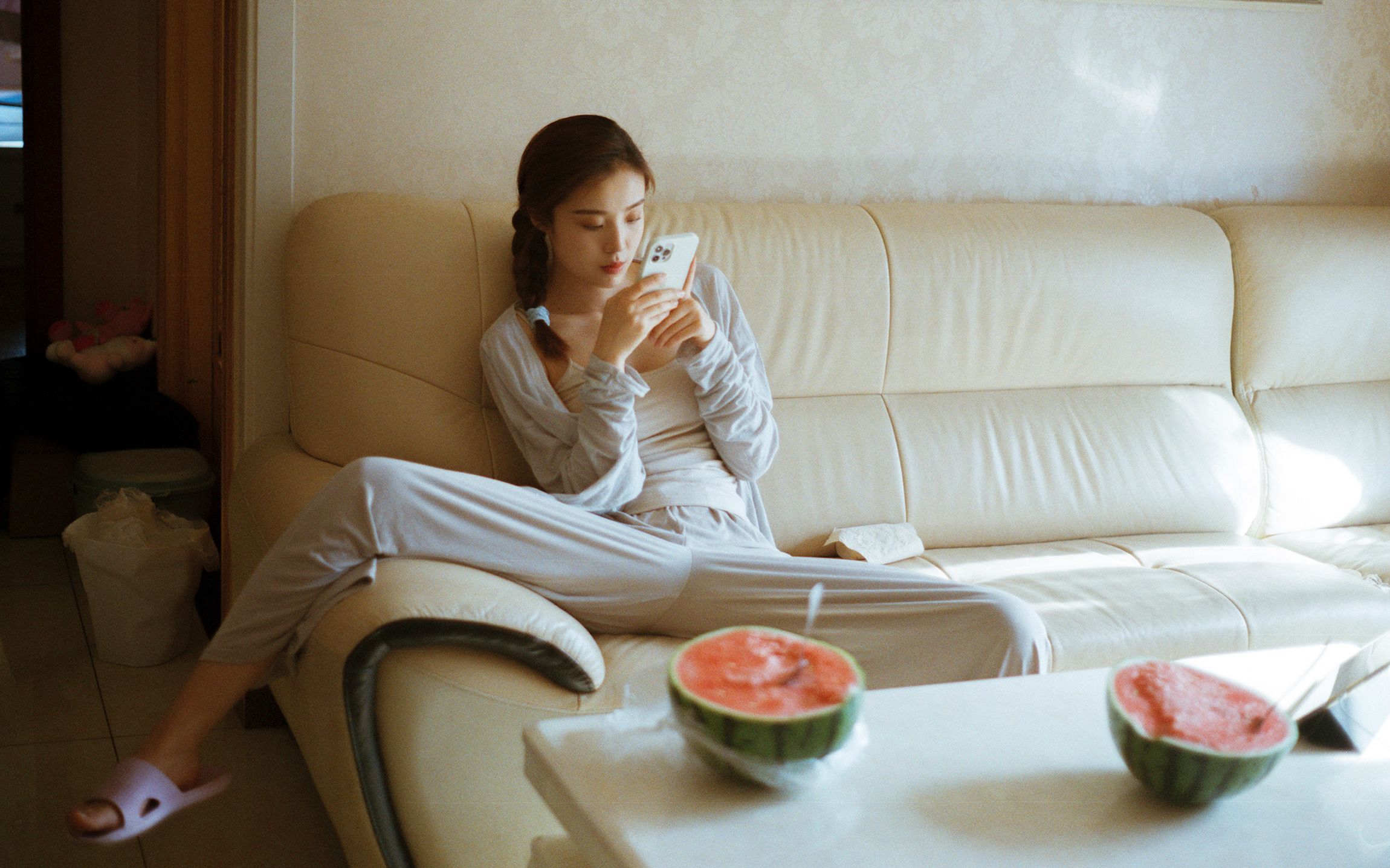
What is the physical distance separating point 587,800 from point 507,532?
2.36ft

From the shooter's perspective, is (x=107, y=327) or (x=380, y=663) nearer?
(x=380, y=663)

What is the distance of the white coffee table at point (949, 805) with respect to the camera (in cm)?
88

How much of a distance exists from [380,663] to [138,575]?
114 cm

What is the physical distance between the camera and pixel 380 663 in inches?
56.1

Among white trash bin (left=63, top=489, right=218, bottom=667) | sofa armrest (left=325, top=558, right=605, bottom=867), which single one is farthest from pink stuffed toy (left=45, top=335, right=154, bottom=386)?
sofa armrest (left=325, top=558, right=605, bottom=867)

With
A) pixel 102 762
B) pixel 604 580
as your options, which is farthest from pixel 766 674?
pixel 102 762

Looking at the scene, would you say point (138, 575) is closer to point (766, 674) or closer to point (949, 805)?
point (766, 674)

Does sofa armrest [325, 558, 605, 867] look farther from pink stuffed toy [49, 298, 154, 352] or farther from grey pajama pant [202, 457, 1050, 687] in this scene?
pink stuffed toy [49, 298, 154, 352]

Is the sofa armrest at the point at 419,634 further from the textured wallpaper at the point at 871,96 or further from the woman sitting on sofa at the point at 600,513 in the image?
the textured wallpaper at the point at 871,96

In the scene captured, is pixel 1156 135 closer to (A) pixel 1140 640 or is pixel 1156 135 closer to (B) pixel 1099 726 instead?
(A) pixel 1140 640

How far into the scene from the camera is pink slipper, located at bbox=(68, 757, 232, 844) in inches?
55.5

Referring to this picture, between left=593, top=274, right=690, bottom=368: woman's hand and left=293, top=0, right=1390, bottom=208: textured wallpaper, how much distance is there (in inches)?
25.3

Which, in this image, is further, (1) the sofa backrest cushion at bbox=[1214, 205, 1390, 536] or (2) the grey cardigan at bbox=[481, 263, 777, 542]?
(1) the sofa backrest cushion at bbox=[1214, 205, 1390, 536]

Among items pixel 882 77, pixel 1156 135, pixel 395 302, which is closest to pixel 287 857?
pixel 395 302
